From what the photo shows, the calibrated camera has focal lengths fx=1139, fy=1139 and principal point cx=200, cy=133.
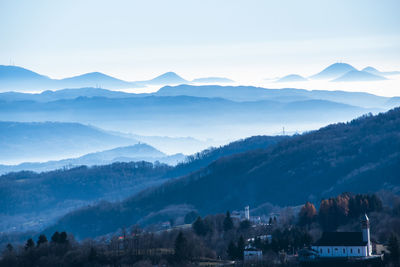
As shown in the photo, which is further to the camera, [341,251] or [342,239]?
[342,239]

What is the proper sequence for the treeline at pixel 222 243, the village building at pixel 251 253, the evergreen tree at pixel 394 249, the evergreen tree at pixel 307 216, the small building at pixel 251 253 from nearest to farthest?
the evergreen tree at pixel 394 249 → the village building at pixel 251 253 → the small building at pixel 251 253 → the treeline at pixel 222 243 → the evergreen tree at pixel 307 216

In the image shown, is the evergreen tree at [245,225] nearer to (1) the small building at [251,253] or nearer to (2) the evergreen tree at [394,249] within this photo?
(1) the small building at [251,253]

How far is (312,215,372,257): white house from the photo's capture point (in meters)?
106

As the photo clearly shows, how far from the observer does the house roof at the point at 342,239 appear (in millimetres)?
107188

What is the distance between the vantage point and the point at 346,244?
107250 millimetres

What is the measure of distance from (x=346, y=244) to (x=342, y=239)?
2.94 ft

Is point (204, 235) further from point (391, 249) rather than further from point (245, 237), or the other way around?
point (391, 249)

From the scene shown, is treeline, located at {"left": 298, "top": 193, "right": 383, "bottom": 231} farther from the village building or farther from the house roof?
the house roof

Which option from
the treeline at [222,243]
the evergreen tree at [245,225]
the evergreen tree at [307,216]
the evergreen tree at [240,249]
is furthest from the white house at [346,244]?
the evergreen tree at [245,225]

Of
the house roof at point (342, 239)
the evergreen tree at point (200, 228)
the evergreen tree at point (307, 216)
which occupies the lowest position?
the house roof at point (342, 239)

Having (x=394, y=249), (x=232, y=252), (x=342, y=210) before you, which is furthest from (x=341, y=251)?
(x=342, y=210)

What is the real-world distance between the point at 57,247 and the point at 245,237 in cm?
2146

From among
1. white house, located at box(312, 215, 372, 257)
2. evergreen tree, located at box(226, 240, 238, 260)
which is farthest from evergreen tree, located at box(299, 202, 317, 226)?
white house, located at box(312, 215, 372, 257)

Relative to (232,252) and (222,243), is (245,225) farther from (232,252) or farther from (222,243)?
(232,252)
